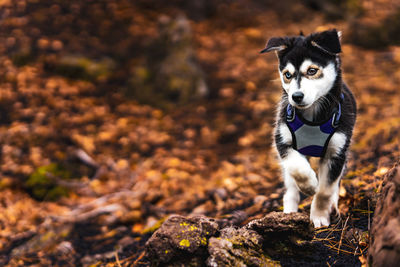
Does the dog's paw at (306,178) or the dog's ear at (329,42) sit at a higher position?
the dog's ear at (329,42)

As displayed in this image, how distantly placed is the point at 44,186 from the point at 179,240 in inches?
135

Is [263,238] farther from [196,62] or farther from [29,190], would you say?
[196,62]

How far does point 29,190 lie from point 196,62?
4.50 m

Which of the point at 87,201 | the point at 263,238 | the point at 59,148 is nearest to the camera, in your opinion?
the point at 263,238

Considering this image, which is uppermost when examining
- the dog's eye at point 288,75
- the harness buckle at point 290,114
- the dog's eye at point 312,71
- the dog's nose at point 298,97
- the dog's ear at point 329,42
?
the dog's ear at point 329,42

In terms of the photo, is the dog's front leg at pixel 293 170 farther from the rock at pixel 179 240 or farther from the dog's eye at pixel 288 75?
the rock at pixel 179 240

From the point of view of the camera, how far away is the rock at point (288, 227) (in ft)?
7.37

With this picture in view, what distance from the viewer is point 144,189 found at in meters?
4.98

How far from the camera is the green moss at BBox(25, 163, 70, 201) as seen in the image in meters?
4.86

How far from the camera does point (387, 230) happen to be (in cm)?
169

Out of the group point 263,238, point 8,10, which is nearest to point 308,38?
point 263,238

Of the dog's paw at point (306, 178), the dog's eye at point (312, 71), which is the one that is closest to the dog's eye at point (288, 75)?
the dog's eye at point (312, 71)

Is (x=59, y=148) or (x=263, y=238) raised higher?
(x=263, y=238)

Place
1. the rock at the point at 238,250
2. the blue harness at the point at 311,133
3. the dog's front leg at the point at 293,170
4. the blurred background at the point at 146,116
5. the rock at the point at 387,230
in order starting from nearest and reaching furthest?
1. the rock at the point at 387,230
2. the rock at the point at 238,250
3. the dog's front leg at the point at 293,170
4. the blue harness at the point at 311,133
5. the blurred background at the point at 146,116
